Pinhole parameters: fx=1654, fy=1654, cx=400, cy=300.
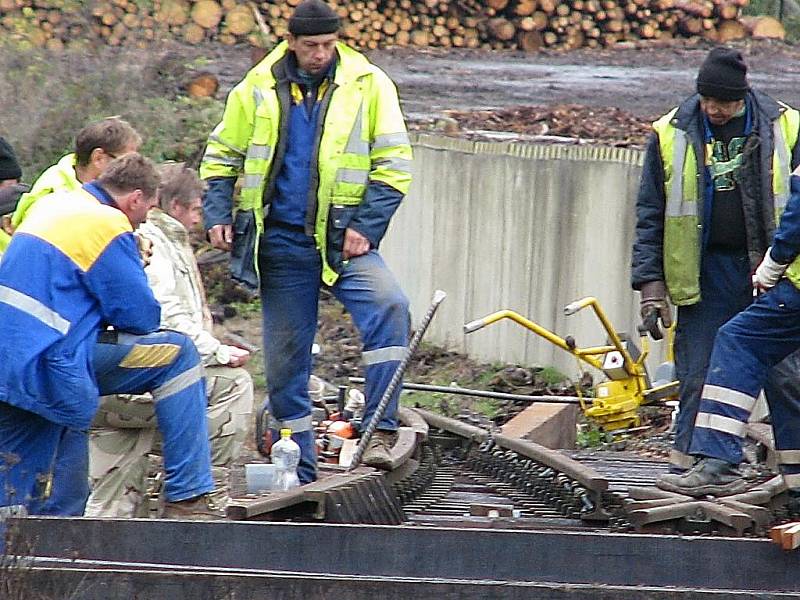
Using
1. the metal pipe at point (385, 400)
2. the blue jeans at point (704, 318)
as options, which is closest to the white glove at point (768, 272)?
the blue jeans at point (704, 318)

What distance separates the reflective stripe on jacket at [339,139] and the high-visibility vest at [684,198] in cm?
123

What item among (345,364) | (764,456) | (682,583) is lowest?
(345,364)

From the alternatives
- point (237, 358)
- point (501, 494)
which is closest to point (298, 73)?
point (237, 358)

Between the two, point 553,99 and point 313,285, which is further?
point 553,99

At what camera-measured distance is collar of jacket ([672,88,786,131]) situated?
7574 mm

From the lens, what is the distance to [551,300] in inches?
497

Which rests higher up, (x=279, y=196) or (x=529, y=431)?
(x=279, y=196)

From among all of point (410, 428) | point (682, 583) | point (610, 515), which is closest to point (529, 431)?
point (410, 428)

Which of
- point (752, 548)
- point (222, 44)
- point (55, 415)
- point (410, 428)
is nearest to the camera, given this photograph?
point (752, 548)

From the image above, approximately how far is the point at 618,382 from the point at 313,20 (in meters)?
4.27

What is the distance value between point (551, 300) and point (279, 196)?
5.20 meters

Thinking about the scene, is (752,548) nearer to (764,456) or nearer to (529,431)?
(764,456)

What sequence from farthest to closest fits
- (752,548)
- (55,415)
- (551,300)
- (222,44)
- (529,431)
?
1. (222,44)
2. (551,300)
3. (529,431)
4. (55,415)
5. (752,548)

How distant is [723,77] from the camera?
7324mm
